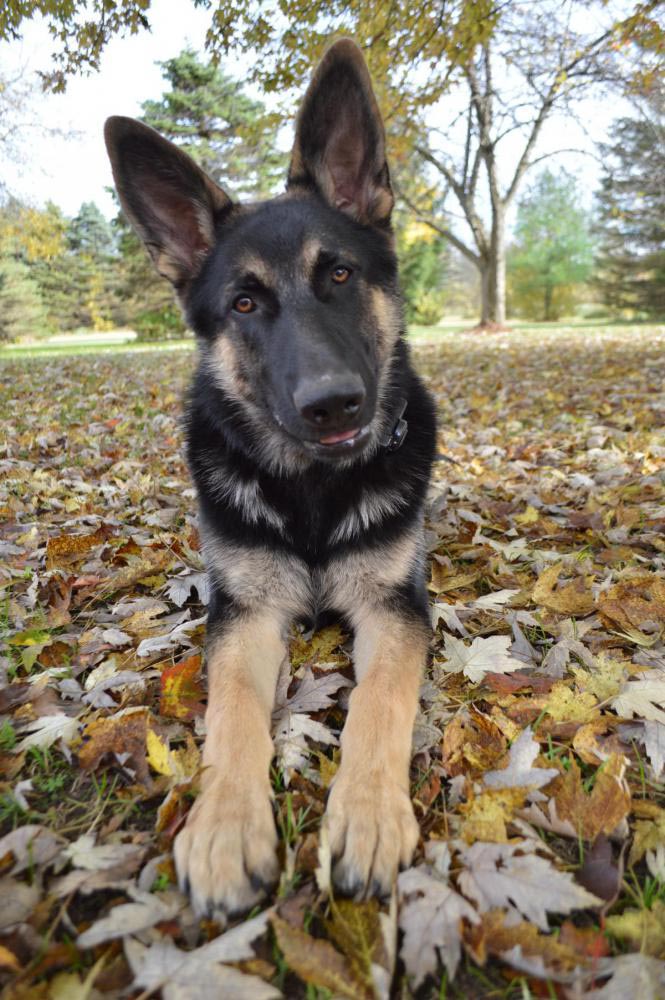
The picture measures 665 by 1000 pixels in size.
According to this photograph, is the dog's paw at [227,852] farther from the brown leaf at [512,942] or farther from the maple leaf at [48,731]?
the maple leaf at [48,731]

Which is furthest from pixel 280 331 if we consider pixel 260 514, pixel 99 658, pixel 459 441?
pixel 459 441

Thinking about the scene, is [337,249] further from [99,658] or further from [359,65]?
[99,658]

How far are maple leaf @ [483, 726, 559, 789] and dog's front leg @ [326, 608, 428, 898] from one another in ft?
0.97

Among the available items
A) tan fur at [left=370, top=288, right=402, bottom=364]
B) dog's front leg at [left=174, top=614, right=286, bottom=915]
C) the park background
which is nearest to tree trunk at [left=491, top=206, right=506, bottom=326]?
the park background

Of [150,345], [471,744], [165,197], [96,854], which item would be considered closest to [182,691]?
[96,854]

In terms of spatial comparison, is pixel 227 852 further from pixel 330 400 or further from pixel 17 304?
pixel 17 304

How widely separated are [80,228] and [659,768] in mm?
66152

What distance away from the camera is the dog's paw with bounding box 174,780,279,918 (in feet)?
4.78

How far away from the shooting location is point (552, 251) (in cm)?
4281

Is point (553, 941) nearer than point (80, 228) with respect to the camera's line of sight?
Yes

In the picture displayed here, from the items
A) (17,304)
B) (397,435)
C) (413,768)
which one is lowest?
(413,768)

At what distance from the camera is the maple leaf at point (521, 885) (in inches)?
55.2

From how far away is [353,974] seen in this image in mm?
1293

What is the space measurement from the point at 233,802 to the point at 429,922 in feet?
1.99
